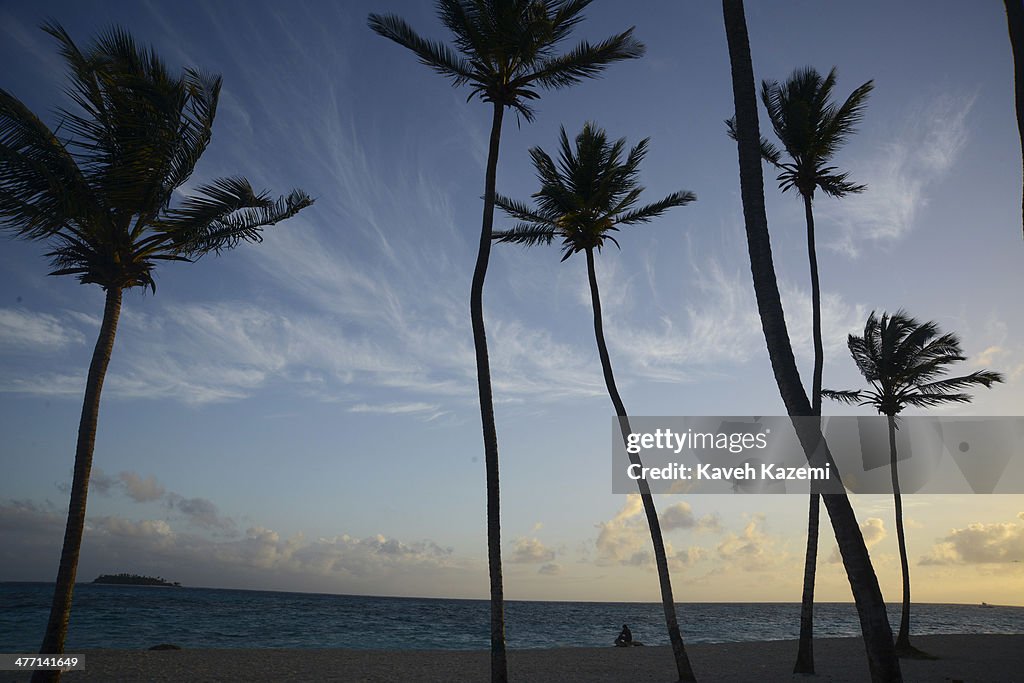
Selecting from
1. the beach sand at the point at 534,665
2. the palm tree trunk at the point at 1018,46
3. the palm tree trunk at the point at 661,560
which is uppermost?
the palm tree trunk at the point at 1018,46

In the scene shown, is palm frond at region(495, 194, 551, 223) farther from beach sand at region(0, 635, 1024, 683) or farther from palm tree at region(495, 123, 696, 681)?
beach sand at region(0, 635, 1024, 683)

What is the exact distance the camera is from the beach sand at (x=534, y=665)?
1680cm

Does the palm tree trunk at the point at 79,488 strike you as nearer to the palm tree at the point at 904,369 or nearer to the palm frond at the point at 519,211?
the palm frond at the point at 519,211

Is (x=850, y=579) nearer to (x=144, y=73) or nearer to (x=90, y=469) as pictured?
(x=90, y=469)

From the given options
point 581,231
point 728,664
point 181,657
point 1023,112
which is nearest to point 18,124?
point 581,231

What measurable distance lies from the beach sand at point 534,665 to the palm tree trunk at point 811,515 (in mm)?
739

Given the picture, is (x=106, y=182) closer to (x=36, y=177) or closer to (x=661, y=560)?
(x=36, y=177)

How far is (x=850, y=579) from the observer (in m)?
6.91

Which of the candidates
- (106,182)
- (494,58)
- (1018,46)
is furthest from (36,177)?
(1018,46)

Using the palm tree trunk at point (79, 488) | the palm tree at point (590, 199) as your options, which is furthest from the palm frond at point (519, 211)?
the palm tree trunk at point (79, 488)

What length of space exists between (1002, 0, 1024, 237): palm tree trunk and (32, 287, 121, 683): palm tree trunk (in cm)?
1453

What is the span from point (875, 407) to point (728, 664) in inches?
423

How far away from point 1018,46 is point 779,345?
481cm

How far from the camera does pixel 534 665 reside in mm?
21672
